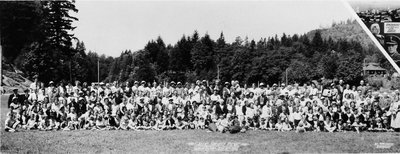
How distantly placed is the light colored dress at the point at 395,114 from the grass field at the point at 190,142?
776 mm

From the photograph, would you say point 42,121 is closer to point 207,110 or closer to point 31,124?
point 31,124

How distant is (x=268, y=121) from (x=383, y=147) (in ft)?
13.4

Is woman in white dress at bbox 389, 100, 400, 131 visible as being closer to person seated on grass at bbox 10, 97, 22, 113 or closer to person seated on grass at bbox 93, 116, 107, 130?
person seated on grass at bbox 93, 116, 107, 130

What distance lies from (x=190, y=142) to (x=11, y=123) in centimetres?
641

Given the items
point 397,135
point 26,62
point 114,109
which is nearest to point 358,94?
point 397,135

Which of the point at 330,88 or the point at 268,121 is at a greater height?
the point at 330,88

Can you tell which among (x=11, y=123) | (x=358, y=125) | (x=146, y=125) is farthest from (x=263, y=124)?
(x=11, y=123)

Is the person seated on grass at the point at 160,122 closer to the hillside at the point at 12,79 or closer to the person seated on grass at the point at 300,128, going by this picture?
the person seated on grass at the point at 300,128

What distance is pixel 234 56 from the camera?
67.2 meters

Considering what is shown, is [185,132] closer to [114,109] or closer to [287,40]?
[114,109]

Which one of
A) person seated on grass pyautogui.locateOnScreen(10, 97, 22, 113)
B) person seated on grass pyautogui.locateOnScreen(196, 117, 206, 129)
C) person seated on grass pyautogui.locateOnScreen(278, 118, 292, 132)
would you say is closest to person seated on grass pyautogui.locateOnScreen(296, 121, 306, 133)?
person seated on grass pyautogui.locateOnScreen(278, 118, 292, 132)

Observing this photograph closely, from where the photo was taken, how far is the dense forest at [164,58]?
3219cm

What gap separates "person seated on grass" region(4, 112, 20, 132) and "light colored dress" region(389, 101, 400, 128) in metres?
12.6

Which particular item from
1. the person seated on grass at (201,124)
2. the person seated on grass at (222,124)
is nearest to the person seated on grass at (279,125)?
the person seated on grass at (222,124)
